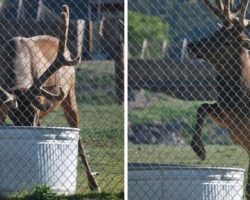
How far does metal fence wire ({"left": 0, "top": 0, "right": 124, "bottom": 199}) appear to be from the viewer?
11.8 meters

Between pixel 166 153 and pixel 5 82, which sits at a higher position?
pixel 166 153

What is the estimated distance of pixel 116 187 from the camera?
506 inches

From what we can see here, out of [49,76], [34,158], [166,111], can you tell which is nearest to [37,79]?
[49,76]

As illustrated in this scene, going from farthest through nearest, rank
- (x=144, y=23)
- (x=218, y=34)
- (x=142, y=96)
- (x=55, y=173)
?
1. (x=144, y=23)
2. (x=142, y=96)
3. (x=218, y=34)
4. (x=55, y=173)

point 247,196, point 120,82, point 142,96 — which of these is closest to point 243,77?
point 247,196

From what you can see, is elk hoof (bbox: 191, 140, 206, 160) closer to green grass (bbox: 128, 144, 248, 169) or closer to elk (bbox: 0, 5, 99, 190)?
elk (bbox: 0, 5, 99, 190)

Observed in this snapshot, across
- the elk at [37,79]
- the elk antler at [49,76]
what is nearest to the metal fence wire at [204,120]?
the elk antler at [49,76]

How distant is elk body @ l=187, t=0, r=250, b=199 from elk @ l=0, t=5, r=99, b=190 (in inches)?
56.6

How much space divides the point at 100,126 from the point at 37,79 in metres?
5.16

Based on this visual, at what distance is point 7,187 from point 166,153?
7.05 metres

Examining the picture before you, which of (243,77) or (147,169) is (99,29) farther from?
A: (147,169)

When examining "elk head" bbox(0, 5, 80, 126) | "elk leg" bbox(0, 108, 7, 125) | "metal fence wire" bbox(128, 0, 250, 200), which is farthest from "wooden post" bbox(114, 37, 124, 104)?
"elk head" bbox(0, 5, 80, 126)

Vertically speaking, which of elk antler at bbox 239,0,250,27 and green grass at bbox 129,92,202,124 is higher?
green grass at bbox 129,92,202,124

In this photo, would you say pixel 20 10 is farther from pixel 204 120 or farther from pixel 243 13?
pixel 243 13
